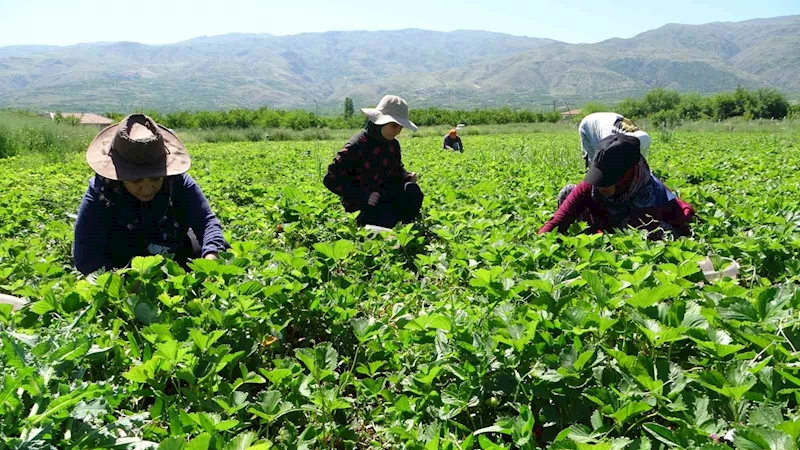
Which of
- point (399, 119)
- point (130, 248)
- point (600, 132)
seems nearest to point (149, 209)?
point (130, 248)

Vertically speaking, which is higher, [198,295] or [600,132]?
[600,132]

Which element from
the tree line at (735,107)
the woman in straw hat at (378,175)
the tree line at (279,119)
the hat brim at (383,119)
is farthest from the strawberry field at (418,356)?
the tree line at (735,107)

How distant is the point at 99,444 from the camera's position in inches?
54.8

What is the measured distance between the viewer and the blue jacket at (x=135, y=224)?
Result: 10.5 feet

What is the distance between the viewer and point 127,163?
2967 millimetres

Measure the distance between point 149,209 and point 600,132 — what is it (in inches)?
130

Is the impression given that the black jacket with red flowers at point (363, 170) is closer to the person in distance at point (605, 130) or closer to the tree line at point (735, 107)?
the person in distance at point (605, 130)

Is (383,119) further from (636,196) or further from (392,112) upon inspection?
(636,196)

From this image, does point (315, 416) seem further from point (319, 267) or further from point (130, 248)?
point (130, 248)

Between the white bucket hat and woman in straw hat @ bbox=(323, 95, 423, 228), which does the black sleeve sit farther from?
the white bucket hat

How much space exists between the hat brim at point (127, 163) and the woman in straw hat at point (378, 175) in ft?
6.51

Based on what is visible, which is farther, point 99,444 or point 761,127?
point 761,127

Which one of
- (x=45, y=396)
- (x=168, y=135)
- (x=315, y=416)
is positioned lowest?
(x=315, y=416)

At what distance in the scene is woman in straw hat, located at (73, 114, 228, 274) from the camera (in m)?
2.97
